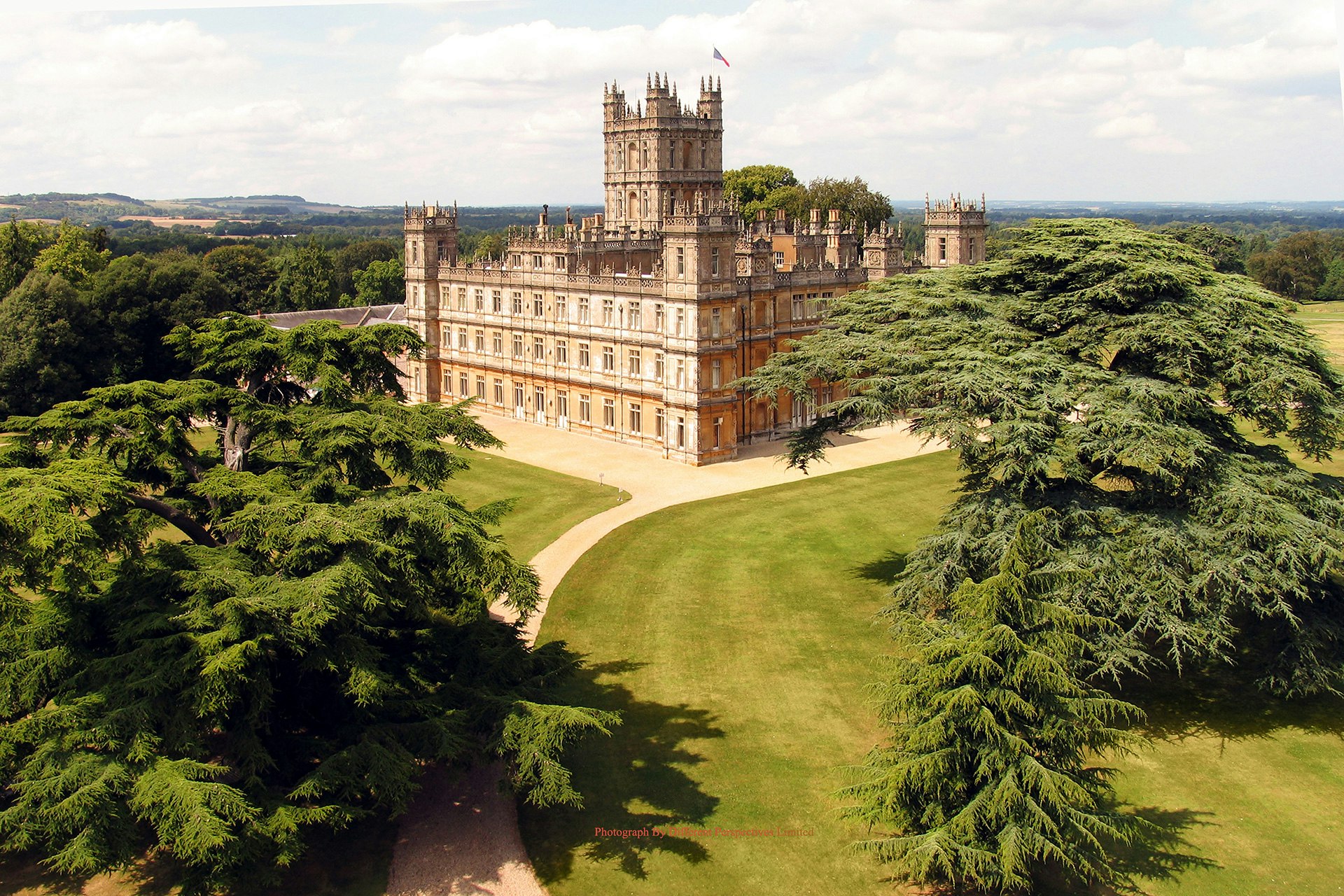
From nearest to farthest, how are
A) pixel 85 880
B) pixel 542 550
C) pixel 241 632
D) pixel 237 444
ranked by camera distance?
1. pixel 241 632
2. pixel 85 880
3. pixel 237 444
4. pixel 542 550

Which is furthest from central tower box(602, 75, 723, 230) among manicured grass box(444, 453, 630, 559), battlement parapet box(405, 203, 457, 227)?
manicured grass box(444, 453, 630, 559)

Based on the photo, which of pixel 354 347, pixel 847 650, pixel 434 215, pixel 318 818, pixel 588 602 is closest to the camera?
pixel 318 818

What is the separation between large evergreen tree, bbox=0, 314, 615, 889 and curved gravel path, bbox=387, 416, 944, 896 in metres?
1.31

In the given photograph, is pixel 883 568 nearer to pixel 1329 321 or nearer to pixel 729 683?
pixel 729 683

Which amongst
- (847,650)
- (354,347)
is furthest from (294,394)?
(847,650)

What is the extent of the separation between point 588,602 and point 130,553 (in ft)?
51.4

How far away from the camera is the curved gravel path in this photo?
19.1 meters

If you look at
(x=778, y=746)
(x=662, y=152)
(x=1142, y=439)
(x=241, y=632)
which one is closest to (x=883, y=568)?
(x=1142, y=439)

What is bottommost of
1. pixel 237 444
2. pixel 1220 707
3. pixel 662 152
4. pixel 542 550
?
pixel 1220 707

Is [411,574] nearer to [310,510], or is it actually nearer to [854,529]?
[310,510]

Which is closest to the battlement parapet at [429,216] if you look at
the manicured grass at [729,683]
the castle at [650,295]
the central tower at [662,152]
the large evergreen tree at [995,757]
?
the castle at [650,295]

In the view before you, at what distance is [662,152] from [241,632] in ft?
185

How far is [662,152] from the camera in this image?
68.8 m

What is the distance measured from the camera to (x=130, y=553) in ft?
62.4
